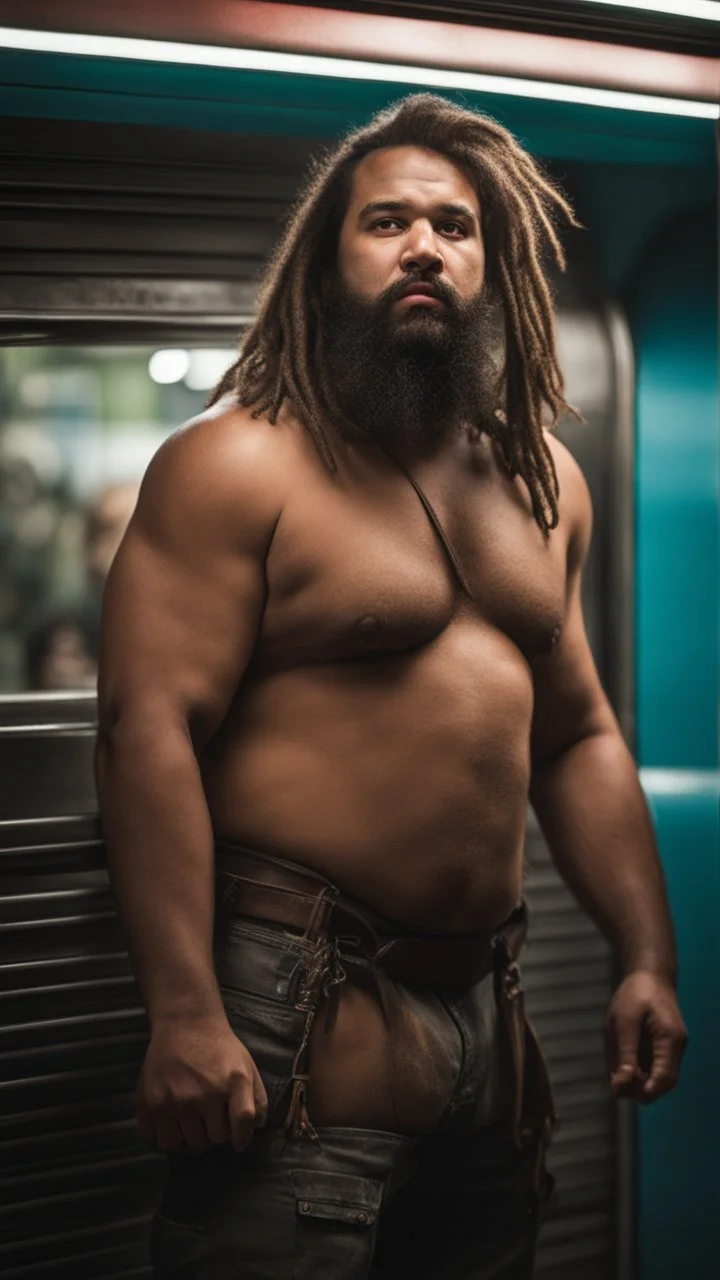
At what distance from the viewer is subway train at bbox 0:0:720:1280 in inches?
76.3

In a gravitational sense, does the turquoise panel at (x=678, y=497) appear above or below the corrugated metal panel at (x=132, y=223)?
below

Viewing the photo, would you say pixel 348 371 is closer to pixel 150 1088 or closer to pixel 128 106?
pixel 128 106

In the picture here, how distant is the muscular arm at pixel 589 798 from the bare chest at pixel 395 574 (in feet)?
0.44

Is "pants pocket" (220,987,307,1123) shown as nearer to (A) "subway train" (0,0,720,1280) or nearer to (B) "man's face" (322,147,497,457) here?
(A) "subway train" (0,0,720,1280)

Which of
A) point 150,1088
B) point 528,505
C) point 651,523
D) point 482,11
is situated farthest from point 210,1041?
point 482,11

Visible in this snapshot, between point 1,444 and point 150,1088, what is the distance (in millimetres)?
888

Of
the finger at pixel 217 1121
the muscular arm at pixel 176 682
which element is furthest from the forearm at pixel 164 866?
the finger at pixel 217 1121

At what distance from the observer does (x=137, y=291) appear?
2.11 meters

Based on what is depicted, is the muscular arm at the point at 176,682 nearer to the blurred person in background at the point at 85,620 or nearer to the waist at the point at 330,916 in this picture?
the waist at the point at 330,916

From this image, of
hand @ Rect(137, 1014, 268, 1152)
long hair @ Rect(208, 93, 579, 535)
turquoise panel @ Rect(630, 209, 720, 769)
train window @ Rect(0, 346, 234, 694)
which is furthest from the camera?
turquoise panel @ Rect(630, 209, 720, 769)

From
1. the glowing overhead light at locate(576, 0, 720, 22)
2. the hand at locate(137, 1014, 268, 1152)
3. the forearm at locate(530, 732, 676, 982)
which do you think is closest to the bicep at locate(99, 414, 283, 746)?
the hand at locate(137, 1014, 268, 1152)

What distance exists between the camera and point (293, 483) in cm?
183

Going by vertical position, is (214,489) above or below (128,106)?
below

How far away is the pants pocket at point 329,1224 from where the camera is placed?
176 centimetres
